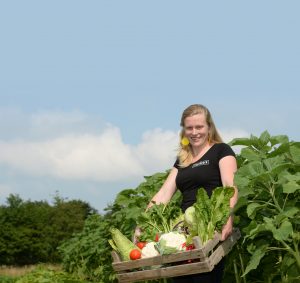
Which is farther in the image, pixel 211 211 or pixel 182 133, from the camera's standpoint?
pixel 182 133

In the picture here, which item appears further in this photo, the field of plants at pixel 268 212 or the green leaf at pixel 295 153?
the green leaf at pixel 295 153

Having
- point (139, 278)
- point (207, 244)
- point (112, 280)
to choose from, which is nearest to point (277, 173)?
point (207, 244)

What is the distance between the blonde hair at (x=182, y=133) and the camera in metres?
5.69

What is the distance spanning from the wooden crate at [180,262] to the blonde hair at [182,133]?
0.76 meters

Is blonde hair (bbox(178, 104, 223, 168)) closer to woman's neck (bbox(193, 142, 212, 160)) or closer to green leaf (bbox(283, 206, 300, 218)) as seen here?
woman's neck (bbox(193, 142, 212, 160))

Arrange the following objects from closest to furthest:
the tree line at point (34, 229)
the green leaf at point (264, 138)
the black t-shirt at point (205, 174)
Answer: the black t-shirt at point (205, 174) < the green leaf at point (264, 138) < the tree line at point (34, 229)

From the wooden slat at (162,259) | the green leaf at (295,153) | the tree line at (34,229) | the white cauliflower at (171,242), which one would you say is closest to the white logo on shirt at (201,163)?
the white cauliflower at (171,242)

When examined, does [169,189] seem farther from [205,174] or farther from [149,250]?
[149,250]

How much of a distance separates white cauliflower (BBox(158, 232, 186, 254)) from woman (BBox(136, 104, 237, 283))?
0.29 metres

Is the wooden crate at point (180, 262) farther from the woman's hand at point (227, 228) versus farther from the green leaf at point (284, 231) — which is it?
the green leaf at point (284, 231)

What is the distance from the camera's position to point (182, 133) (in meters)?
5.91

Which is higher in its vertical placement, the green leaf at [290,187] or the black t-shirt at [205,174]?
the black t-shirt at [205,174]

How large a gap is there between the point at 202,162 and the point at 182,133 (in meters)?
0.41

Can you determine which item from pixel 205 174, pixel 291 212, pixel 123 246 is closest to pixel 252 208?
pixel 291 212
